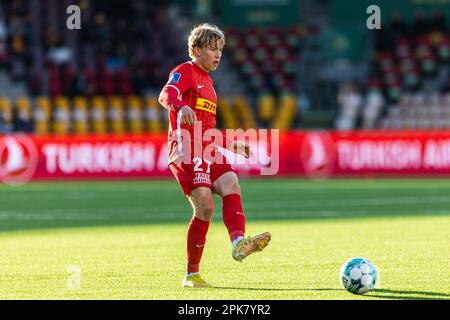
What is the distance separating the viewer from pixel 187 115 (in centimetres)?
798

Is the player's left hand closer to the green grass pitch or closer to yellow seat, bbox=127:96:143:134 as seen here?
the green grass pitch

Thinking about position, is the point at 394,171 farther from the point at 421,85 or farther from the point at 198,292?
the point at 198,292

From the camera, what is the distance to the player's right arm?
801 centimetres

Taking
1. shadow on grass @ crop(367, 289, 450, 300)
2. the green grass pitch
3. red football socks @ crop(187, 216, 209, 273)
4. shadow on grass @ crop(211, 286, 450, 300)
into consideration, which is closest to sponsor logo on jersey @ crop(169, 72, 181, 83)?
red football socks @ crop(187, 216, 209, 273)

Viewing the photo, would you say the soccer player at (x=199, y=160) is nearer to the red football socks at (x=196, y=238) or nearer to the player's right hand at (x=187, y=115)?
the red football socks at (x=196, y=238)

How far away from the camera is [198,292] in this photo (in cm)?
800

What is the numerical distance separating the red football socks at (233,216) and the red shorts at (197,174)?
19cm

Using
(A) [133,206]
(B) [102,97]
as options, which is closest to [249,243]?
(A) [133,206]

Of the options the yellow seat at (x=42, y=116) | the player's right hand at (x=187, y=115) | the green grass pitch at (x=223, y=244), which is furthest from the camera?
the yellow seat at (x=42, y=116)

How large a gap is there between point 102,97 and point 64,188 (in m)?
7.30

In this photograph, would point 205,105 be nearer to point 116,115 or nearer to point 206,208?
point 206,208

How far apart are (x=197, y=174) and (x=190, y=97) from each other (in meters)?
0.63

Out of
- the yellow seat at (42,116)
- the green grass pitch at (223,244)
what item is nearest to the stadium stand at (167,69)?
the yellow seat at (42,116)

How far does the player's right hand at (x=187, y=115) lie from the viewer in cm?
798
